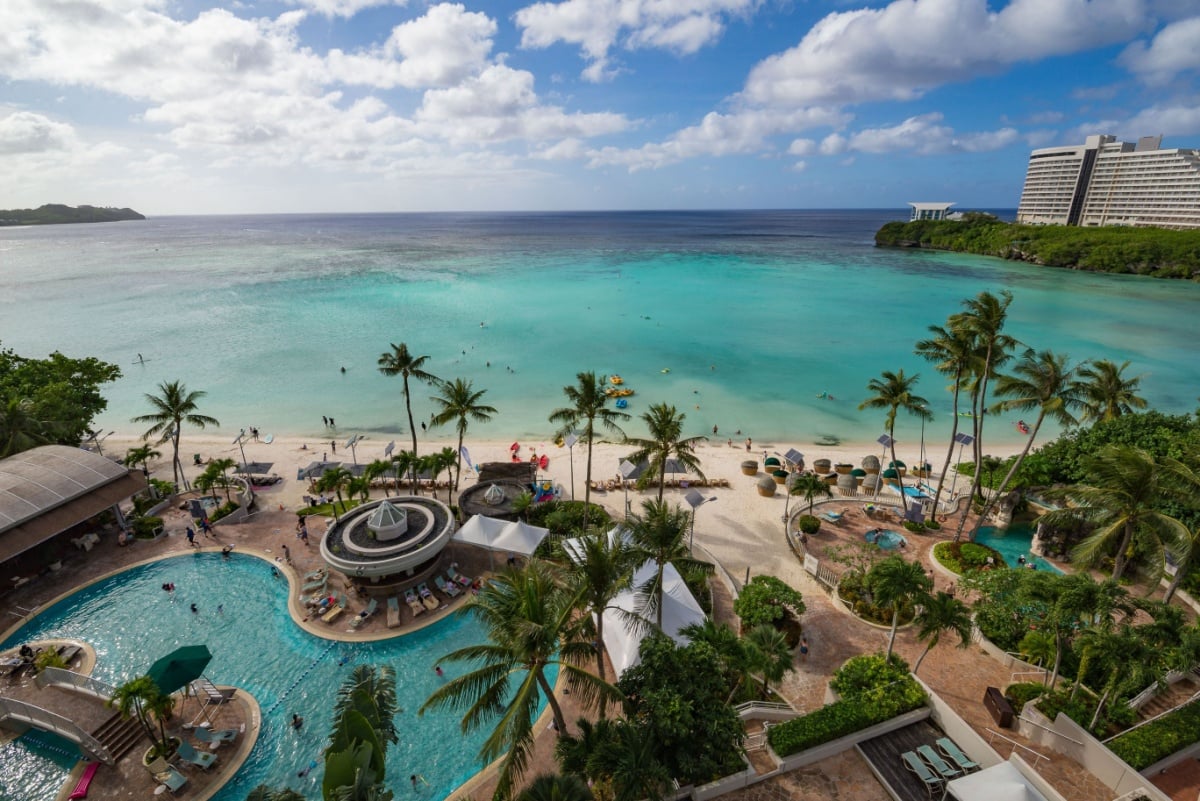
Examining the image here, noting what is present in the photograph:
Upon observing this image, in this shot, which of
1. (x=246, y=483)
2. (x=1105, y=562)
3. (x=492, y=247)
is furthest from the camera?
(x=492, y=247)

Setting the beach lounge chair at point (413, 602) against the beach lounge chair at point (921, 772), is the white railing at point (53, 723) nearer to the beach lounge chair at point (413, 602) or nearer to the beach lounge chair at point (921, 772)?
the beach lounge chair at point (413, 602)

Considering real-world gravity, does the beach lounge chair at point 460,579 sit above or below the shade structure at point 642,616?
below

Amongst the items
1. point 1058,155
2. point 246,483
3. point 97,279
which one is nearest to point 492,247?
point 97,279

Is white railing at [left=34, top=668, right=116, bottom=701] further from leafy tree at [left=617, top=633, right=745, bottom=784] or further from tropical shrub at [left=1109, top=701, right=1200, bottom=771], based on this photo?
tropical shrub at [left=1109, top=701, right=1200, bottom=771]

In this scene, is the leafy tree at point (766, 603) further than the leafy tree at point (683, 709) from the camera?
Yes

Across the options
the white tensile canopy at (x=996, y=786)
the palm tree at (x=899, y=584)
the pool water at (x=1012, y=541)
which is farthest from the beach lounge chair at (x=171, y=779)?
the pool water at (x=1012, y=541)

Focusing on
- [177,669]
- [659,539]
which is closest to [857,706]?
[659,539]

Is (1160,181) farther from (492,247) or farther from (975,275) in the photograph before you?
(492,247)
